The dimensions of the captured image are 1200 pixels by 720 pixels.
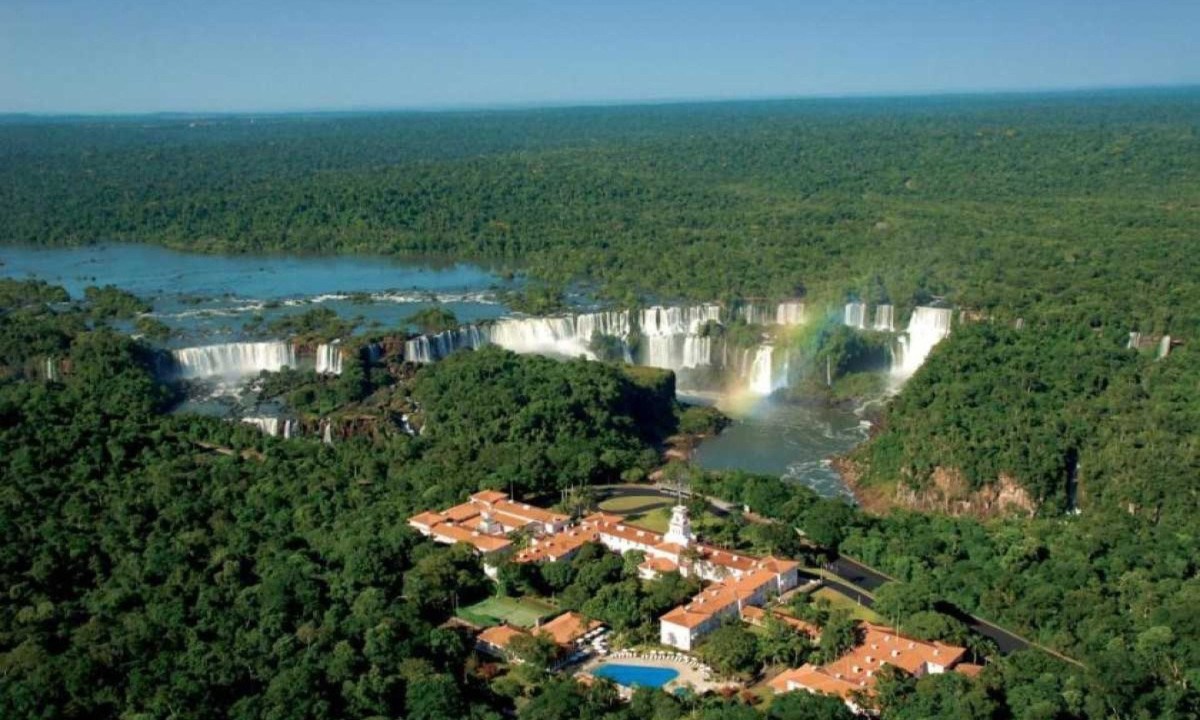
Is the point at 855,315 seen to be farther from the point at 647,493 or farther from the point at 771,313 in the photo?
the point at 647,493

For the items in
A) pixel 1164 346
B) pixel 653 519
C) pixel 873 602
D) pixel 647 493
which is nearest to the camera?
pixel 873 602

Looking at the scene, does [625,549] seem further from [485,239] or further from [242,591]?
[485,239]

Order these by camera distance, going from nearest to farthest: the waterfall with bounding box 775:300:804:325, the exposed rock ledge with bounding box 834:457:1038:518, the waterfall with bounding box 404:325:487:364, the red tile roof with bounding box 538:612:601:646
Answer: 1. the red tile roof with bounding box 538:612:601:646
2. the exposed rock ledge with bounding box 834:457:1038:518
3. the waterfall with bounding box 404:325:487:364
4. the waterfall with bounding box 775:300:804:325

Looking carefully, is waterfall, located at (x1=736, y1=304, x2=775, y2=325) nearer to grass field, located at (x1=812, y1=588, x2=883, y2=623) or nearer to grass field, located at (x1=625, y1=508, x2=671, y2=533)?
grass field, located at (x1=625, y1=508, x2=671, y2=533)

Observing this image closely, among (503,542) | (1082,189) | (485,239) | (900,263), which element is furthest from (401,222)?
(503,542)

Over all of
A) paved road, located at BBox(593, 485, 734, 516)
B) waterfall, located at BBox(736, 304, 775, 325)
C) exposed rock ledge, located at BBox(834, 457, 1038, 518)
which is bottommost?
exposed rock ledge, located at BBox(834, 457, 1038, 518)

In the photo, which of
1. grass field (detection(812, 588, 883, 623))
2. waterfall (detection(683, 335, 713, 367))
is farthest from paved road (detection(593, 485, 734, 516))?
waterfall (detection(683, 335, 713, 367))

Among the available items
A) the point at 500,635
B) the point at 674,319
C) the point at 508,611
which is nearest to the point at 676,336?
the point at 674,319
